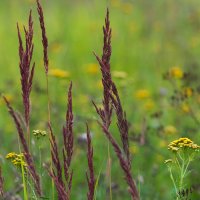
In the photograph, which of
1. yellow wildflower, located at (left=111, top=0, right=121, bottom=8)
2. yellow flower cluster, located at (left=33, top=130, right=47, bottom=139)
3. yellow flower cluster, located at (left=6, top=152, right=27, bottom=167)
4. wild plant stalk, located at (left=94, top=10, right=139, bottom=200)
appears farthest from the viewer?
yellow wildflower, located at (left=111, top=0, right=121, bottom=8)

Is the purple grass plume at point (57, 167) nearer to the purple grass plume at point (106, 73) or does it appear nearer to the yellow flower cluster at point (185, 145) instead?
the purple grass plume at point (106, 73)

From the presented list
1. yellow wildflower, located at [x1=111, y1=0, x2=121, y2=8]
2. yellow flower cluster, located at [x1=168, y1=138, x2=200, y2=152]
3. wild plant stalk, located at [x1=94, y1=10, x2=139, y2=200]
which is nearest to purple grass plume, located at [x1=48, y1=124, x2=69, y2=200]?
wild plant stalk, located at [x1=94, y1=10, x2=139, y2=200]

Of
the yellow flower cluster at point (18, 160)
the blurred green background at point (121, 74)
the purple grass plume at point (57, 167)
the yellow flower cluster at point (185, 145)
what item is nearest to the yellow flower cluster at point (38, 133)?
the yellow flower cluster at point (18, 160)

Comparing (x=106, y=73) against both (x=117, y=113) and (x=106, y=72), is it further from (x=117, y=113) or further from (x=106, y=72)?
(x=117, y=113)

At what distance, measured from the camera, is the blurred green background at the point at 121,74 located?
437 cm

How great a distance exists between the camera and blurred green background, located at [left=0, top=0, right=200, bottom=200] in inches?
172

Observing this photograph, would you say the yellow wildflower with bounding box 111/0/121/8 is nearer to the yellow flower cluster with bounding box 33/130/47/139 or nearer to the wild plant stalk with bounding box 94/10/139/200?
the yellow flower cluster with bounding box 33/130/47/139

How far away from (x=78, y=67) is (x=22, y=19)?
234cm

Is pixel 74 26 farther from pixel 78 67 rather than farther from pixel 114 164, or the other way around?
pixel 114 164

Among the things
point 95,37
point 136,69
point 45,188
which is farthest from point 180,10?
point 45,188

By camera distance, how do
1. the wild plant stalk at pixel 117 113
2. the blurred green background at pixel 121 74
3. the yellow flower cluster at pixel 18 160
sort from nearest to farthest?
1. the wild plant stalk at pixel 117 113
2. the yellow flower cluster at pixel 18 160
3. the blurred green background at pixel 121 74

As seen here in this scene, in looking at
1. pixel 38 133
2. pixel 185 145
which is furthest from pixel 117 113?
pixel 38 133

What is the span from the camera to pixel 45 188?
144 inches

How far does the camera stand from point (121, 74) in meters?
4.50
